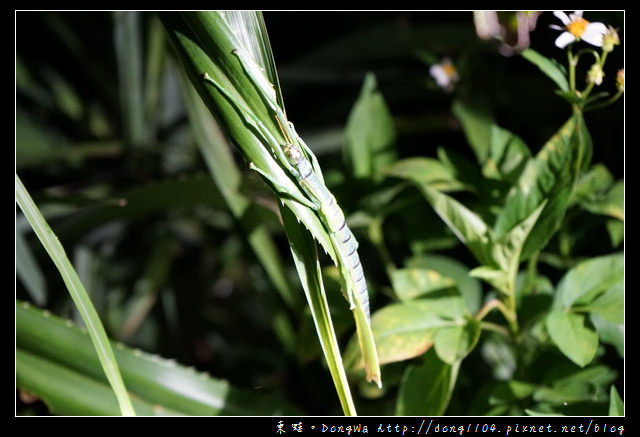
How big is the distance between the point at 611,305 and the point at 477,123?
0.26 meters

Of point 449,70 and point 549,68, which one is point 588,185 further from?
point 449,70

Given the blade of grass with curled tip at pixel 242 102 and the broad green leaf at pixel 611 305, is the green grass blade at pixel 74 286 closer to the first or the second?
the blade of grass with curled tip at pixel 242 102

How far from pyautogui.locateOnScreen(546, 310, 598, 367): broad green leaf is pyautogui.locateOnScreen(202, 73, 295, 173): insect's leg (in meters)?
0.24

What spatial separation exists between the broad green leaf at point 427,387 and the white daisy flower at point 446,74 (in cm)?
32

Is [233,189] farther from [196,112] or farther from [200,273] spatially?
[200,273]

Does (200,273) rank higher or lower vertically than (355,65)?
lower

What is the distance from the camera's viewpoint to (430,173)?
61 centimetres

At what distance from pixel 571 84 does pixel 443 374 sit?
245 mm

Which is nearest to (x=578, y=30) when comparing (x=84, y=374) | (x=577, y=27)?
(x=577, y=27)

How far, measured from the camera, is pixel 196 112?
2.20 ft

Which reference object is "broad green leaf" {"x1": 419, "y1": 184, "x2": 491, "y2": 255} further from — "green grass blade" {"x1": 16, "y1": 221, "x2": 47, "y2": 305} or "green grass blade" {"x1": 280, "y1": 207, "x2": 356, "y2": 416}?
"green grass blade" {"x1": 16, "y1": 221, "x2": 47, "y2": 305}

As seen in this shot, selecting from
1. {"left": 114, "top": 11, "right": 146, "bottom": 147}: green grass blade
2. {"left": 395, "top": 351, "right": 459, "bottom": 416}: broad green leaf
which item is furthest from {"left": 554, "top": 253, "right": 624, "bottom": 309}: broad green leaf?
{"left": 114, "top": 11, "right": 146, "bottom": 147}: green grass blade
